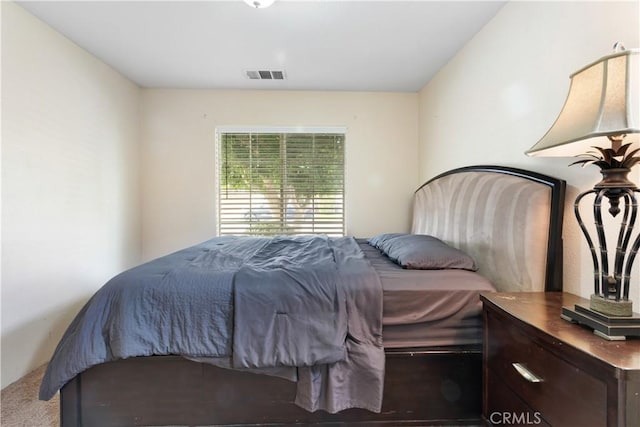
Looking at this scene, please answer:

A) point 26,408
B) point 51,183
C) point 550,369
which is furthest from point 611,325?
point 51,183

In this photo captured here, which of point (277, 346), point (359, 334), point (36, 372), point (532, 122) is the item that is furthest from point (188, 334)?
point (532, 122)

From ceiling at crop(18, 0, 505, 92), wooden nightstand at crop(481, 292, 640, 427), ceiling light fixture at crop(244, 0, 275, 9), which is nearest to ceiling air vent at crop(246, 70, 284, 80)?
ceiling at crop(18, 0, 505, 92)

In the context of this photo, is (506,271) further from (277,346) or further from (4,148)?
(4,148)

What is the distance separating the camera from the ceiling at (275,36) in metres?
1.87

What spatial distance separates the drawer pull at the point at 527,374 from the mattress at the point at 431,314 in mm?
377

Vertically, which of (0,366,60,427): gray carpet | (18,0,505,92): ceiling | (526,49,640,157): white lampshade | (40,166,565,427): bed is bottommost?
(0,366,60,427): gray carpet

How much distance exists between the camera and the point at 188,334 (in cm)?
131

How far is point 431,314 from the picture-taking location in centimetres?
140

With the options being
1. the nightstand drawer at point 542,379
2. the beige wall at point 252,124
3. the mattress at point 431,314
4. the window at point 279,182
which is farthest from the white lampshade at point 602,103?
the window at point 279,182

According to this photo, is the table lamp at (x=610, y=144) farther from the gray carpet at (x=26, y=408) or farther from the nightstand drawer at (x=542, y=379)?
the gray carpet at (x=26, y=408)

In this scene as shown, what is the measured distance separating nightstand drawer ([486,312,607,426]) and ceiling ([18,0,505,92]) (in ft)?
6.51

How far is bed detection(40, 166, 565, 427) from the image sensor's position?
4.27ft

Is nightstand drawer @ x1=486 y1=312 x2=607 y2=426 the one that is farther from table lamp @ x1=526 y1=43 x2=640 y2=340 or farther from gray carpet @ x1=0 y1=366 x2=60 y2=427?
gray carpet @ x1=0 y1=366 x2=60 y2=427

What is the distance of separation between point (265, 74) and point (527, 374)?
2985mm
